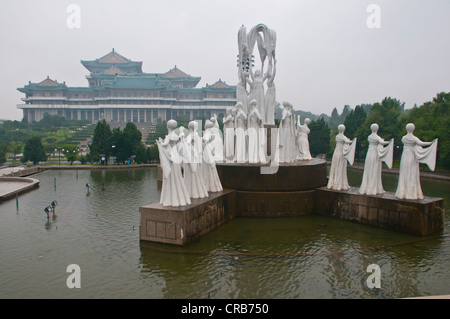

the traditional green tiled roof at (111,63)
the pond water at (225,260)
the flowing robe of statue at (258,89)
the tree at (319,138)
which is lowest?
the pond water at (225,260)

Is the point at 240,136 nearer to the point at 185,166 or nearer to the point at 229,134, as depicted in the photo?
the point at 229,134

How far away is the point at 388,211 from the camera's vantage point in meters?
9.02

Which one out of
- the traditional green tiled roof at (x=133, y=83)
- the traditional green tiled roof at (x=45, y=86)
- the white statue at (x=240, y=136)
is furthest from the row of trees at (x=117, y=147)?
the traditional green tiled roof at (x=45, y=86)


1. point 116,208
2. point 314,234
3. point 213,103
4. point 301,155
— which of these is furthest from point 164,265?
point 213,103

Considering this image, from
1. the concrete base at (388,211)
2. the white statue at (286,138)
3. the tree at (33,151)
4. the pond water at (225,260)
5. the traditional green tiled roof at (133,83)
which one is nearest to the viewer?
the pond water at (225,260)

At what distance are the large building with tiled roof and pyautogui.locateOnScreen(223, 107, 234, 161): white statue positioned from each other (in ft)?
153

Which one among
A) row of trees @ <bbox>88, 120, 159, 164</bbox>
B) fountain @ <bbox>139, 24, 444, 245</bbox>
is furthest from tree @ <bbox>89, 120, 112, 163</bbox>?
fountain @ <bbox>139, 24, 444, 245</bbox>

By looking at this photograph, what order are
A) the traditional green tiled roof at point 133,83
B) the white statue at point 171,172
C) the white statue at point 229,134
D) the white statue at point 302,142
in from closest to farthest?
the white statue at point 171,172 → the white statue at point 229,134 → the white statue at point 302,142 → the traditional green tiled roof at point 133,83

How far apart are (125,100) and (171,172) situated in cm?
5503

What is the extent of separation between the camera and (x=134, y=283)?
6027 millimetres

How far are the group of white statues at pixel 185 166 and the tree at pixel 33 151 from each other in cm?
2314

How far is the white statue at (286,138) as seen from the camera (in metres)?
12.6

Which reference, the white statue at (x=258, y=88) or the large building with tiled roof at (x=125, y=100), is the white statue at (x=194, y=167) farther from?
the large building with tiled roof at (x=125, y=100)

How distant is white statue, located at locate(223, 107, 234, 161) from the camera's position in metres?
13.2
